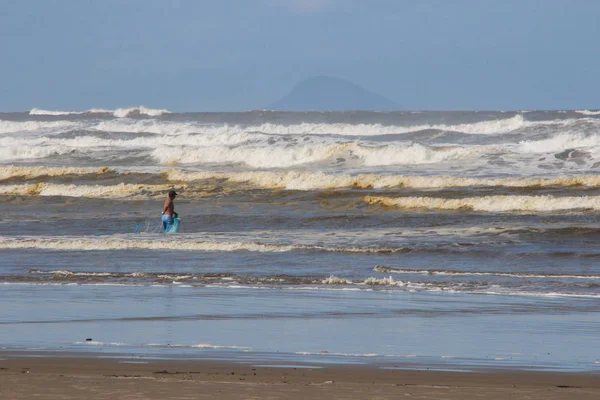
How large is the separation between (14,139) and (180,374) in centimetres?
4698

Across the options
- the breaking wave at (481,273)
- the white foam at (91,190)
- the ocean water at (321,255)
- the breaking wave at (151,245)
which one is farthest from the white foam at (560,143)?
the breaking wave at (481,273)

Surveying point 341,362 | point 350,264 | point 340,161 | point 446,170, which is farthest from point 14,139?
point 341,362

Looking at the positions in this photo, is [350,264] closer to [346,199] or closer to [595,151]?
[346,199]

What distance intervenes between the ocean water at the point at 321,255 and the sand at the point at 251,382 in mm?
388

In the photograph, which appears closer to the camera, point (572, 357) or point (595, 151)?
point (572, 357)

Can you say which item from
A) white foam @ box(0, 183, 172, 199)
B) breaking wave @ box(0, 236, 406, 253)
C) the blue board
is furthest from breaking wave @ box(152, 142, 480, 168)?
breaking wave @ box(0, 236, 406, 253)

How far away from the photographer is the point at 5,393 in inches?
220

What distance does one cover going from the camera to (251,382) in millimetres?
6059

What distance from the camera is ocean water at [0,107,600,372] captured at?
26.0ft

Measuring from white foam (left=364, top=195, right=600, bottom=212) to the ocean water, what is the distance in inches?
2.2

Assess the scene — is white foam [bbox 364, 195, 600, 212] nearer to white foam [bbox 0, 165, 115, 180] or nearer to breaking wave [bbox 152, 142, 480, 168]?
breaking wave [bbox 152, 142, 480, 168]

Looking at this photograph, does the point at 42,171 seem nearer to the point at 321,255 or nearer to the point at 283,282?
the point at 321,255

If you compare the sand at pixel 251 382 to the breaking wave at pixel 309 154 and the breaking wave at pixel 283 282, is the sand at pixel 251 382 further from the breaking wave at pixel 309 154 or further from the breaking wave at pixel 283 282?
the breaking wave at pixel 309 154

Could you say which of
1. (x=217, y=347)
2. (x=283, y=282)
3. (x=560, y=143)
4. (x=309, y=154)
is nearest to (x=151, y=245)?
(x=283, y=282)
